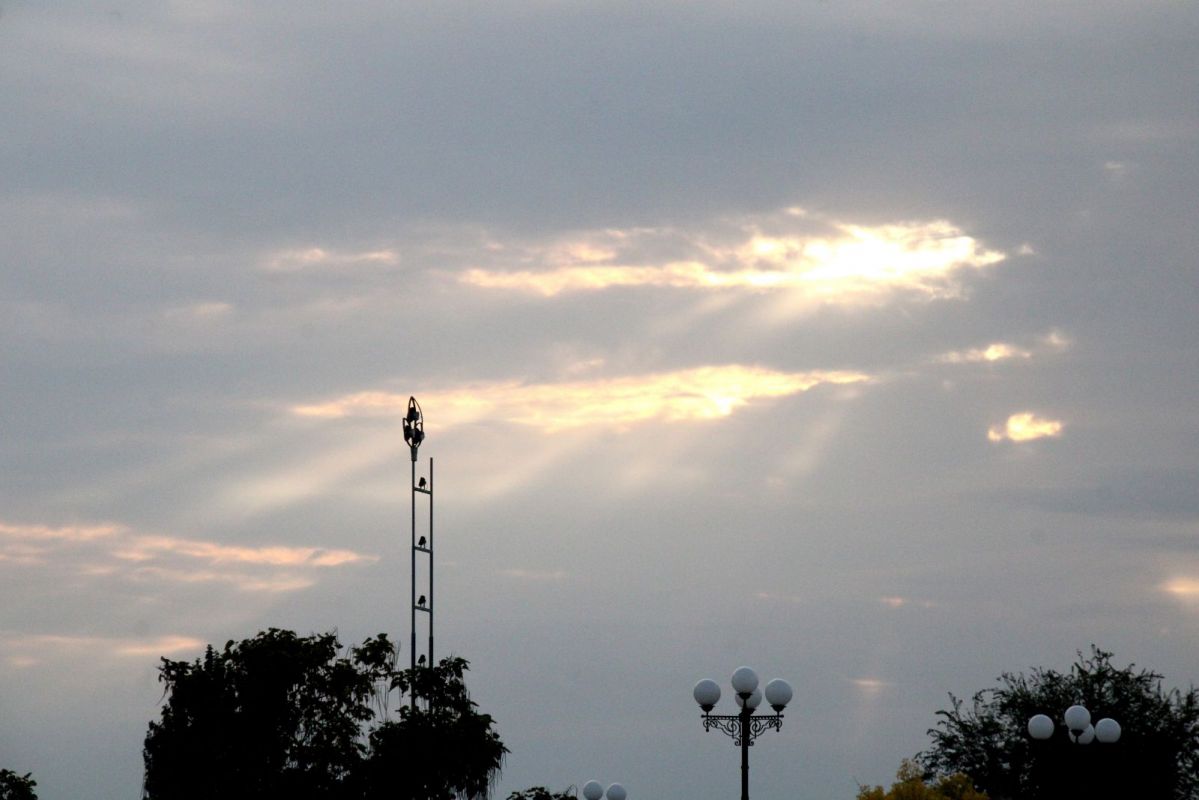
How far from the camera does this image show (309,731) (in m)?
45.7

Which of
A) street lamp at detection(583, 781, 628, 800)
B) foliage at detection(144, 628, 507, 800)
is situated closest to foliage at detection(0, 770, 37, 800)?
foliage at detection(144, 628, 507, 800)

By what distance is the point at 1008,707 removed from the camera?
58031mm

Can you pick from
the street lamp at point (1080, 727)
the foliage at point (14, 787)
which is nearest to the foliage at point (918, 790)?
the street lamp at point (1080, 727)

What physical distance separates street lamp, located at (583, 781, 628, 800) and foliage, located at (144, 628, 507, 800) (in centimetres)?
734

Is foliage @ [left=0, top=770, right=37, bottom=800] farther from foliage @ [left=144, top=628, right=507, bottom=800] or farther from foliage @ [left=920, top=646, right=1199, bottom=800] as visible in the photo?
foliage @ [left=920, top=646, right=1199, bottom=800]

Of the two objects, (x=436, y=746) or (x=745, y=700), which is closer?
(x=745, y=700)

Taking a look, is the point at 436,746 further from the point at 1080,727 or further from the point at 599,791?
the point at 1080,727

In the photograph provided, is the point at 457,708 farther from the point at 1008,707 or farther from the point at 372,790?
the point at 1008,707

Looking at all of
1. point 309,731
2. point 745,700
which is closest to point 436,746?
point 309,731

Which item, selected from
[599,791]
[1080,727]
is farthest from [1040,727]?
[599,791]

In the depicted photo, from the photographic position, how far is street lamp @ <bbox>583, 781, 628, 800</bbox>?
126ft

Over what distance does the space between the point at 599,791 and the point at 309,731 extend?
1101cm

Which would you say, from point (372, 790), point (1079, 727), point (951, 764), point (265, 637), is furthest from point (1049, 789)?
point (265, 637)

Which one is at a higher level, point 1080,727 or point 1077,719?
point 1077,719
